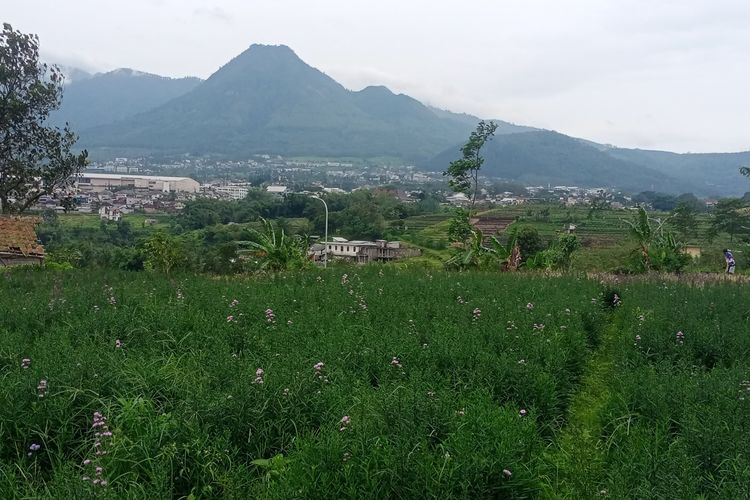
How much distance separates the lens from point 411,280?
11602 mm

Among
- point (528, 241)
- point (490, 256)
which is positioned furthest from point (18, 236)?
point (528, 241)

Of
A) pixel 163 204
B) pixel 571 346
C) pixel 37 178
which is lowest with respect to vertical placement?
pixel 163 204

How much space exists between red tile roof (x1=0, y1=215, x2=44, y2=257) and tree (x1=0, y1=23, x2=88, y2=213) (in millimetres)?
2574

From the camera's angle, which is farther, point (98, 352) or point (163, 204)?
point (163, 204)

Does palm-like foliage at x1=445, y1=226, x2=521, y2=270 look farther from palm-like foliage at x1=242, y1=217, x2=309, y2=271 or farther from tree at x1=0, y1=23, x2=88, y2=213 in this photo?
tree at x1=0, y1=23, x2=88, y2=213

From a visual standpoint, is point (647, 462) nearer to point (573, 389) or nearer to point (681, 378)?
point (681, 378)

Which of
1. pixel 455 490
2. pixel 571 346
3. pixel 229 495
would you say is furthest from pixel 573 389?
pixel 229 495

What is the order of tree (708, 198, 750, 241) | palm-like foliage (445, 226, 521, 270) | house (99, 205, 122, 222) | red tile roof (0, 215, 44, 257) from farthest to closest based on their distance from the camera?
house (99, 205, 122, 222) → tree (708, 198, 750, 241) → palm-like foliage (445, 226, 521, 270) → red tile roof (0, 215, 44, 257)

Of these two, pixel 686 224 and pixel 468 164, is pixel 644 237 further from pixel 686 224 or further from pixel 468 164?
pixel 686 224

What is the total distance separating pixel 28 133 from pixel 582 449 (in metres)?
19.0

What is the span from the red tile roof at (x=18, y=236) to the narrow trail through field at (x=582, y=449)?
15183mm

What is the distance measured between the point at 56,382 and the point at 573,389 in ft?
15.5

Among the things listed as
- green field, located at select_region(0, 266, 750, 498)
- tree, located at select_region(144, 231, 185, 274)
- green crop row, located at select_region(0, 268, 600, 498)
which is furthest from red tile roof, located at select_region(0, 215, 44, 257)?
green crop row, located at select_region(0, 268, 600, 498)

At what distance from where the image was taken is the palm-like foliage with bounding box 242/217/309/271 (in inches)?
642
